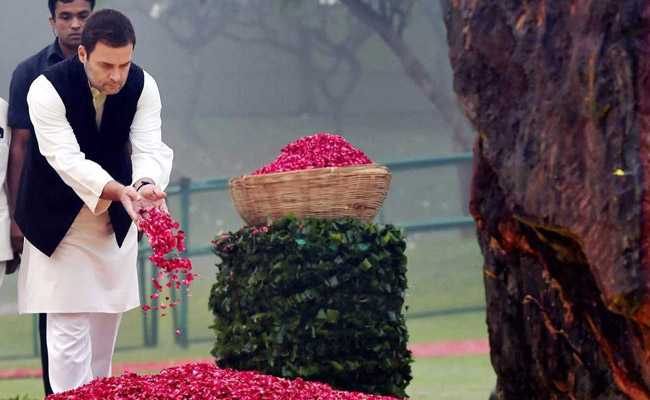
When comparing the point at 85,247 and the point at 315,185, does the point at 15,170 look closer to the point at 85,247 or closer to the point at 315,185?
the point at 85,247

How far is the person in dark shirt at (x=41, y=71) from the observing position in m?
4.66

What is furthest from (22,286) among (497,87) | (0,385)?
(0,385)

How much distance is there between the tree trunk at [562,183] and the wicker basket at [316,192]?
59.7 inches

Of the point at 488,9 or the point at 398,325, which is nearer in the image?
the point at 488,9

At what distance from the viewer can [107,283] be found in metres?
4.48

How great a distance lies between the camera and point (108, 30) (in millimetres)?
3934

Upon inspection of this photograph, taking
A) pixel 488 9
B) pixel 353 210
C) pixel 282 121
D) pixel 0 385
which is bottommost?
pixel 0 385

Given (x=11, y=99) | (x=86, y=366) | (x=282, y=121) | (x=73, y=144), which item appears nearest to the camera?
(x=73, y=144)

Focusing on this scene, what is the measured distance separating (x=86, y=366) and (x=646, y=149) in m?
2.70

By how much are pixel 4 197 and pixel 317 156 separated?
131 centimetres

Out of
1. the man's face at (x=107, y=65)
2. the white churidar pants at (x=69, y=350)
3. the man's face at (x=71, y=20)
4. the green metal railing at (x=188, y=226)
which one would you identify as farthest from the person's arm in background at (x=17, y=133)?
the green metal railing at (x=188, y=226)

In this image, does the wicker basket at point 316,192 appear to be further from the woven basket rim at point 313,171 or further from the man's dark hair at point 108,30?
the man's dark hair at point 108,30

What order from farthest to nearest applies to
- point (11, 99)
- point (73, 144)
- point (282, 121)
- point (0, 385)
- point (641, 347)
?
point (282, 121) → point (0, 385) → point (11, 99) → point (73, 144) → point (641, 347)

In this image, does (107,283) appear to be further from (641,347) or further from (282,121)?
(282,121)
